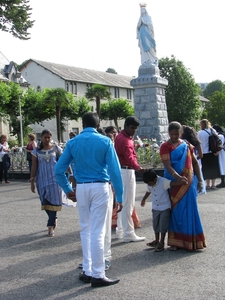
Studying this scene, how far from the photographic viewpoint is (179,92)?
206 ft

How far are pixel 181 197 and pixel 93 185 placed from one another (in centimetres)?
185

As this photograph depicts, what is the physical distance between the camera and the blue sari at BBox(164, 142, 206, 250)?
6.71 m

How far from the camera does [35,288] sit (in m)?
5.52

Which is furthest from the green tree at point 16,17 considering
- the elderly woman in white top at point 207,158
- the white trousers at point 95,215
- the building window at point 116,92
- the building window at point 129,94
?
the building window at point 129,94

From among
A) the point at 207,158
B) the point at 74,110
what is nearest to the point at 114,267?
the point at 207,158

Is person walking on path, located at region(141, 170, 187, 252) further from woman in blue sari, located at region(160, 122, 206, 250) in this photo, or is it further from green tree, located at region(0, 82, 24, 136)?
green tree, located at region(0, 82, 24, 136)

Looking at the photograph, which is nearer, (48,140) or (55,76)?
(48,140)

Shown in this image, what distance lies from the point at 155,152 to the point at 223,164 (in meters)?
4.03

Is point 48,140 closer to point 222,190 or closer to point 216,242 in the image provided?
point 216,242

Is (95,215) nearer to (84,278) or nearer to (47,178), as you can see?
(84,278)

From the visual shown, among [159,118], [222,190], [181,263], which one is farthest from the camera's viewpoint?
[159,118]

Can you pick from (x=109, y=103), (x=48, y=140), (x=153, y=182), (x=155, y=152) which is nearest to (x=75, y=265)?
(x=153, y=182)

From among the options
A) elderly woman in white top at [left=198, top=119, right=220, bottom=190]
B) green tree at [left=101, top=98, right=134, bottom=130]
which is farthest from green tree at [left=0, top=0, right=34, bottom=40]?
green tree at [left=101, top=98, right=134, bottom=130]

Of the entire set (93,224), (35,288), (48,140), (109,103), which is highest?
(109,103)
